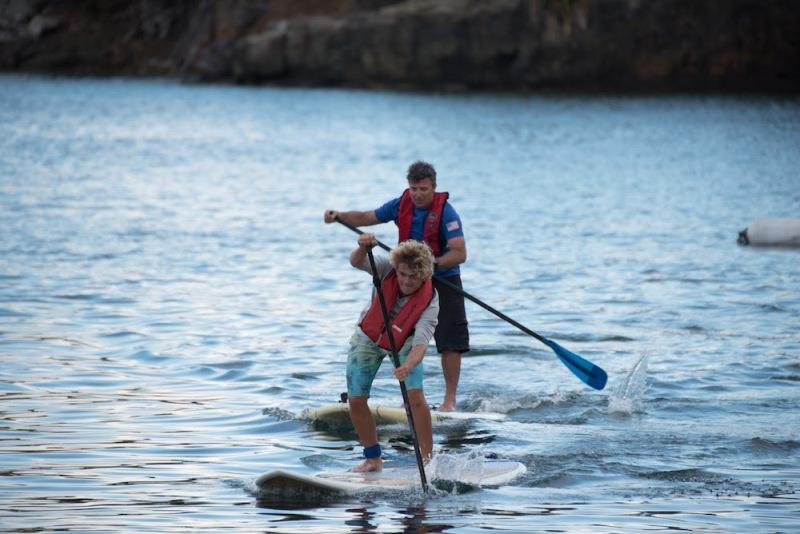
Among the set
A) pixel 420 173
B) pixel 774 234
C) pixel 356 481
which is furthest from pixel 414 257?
pixel 774 234

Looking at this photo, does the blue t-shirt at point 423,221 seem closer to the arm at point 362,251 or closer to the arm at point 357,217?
the arm at point 357,217

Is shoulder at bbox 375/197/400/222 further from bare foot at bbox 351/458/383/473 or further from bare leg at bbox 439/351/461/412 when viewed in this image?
bare foot at bbox 351/458/383/473

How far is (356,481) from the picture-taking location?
8969 mm

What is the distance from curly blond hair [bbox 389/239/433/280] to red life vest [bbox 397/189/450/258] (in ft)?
5.46

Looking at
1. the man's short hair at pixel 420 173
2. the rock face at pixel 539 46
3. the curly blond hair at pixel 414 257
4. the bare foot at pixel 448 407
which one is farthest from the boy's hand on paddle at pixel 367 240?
the rock face at pixel 539 46

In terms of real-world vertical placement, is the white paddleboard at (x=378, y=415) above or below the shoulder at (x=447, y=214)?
below

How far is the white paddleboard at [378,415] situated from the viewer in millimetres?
10766

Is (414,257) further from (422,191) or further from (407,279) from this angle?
(422,191)

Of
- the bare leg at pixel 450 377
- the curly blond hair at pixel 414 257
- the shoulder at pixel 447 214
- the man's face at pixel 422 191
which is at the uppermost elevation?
the man's face at pixel 422 191

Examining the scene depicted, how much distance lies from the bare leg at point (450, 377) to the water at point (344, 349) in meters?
0.37

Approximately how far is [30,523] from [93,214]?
741 inches

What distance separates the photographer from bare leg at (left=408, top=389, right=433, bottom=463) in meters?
8.91

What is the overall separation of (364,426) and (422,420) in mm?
415

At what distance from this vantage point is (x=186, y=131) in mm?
57719
